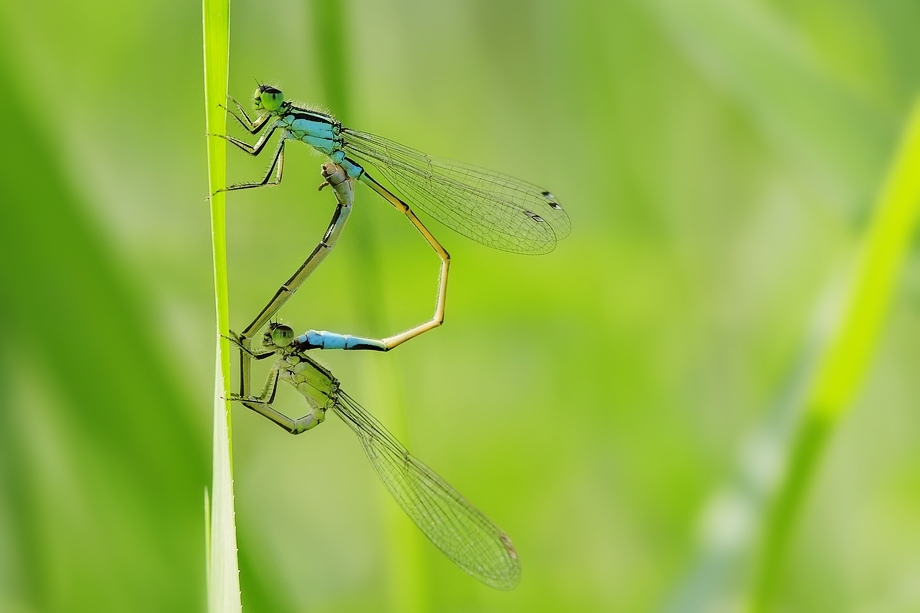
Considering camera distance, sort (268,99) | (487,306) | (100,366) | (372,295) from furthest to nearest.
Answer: (487,306)
(268,99)
(372,295)
(100,366)

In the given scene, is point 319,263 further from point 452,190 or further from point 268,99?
point 452,190

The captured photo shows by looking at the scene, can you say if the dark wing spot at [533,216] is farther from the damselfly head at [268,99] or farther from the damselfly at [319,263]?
the damselfly head at [268,99]

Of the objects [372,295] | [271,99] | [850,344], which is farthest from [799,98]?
[271,99]

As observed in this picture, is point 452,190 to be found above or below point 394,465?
above

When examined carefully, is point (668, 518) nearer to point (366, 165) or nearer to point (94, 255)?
point (366, 165)

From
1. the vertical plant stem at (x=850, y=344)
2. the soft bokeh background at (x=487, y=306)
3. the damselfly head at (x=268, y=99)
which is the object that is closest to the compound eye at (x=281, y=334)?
the soft bokeh background at (x=487, y=306)

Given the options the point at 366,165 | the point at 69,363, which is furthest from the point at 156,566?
the point at 366,165

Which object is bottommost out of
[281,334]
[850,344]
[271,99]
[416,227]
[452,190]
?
[850,344]
